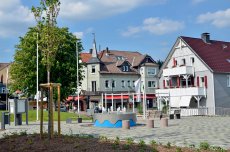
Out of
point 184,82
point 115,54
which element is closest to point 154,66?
point 115,54

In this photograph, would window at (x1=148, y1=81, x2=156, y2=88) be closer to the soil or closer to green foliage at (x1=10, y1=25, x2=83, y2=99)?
green foliage at (x1=10, y1=25, x2=83, y2=99)

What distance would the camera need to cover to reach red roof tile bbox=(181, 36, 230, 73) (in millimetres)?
53750

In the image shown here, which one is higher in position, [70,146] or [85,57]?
[85,57]

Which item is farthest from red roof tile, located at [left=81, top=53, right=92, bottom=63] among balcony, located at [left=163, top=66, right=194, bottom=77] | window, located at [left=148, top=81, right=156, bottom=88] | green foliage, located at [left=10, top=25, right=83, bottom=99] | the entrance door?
balcony, located at [left=163, top=66, right=194, bottom=77]

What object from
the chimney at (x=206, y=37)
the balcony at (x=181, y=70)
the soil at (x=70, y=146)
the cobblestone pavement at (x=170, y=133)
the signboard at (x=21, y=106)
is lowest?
the cobblestone pavement at (x=170, y=133)

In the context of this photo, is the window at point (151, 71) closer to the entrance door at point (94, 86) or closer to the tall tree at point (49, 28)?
the entrance door at point (94, 86)

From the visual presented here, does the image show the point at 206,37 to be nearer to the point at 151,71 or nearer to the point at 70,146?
the point at 151,71

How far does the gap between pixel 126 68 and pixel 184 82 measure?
85.3 ft

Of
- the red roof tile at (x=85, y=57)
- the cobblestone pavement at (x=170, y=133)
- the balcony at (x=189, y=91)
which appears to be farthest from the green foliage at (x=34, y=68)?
the red roof tile at (x=85, y=57)

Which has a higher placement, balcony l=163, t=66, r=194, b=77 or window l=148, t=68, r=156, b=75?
window l=148, t=68, r=156, b=75

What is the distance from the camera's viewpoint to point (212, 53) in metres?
55.8

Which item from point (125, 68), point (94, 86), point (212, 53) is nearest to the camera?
point (212, 53)

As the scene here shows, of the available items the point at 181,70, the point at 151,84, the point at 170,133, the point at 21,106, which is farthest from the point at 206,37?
the point at 170,133

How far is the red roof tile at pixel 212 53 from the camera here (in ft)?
176
